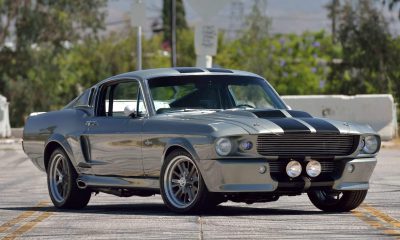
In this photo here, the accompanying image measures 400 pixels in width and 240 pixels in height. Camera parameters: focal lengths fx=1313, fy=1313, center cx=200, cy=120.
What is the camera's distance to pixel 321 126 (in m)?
13.3

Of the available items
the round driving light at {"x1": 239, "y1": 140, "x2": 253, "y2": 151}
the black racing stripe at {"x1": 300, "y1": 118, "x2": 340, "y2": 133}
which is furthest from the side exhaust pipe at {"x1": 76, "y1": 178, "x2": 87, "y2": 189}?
the black racing stripe at {"x1": 300, "y1": 118, "x2": 340, "y2": 133}

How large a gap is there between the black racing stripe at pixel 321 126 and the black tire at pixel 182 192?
1248mm

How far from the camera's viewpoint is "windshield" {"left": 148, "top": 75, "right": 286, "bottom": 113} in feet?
47.4

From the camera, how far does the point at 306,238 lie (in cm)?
1092

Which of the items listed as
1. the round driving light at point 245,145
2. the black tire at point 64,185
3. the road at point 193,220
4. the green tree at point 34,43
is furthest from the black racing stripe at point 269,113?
the green tree at point 34,43

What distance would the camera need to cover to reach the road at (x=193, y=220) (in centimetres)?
1140

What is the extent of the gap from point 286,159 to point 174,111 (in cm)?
166

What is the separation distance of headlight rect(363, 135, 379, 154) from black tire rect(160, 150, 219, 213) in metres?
1.71

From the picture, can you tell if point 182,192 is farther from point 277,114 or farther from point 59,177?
point 59,177

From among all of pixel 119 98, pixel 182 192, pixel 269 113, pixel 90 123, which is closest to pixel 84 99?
pixel 119 98

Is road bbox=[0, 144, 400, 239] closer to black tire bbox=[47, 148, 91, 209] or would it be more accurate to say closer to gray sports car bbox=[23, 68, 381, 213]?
black tire bbox=[47, 148, 91, 209]

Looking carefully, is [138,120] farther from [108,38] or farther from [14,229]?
[108,38]

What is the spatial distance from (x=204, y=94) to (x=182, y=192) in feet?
4.79

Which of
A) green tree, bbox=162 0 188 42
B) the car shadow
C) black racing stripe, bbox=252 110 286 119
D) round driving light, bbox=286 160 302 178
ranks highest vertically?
black racing stripe, bbox=252 110 286 119
